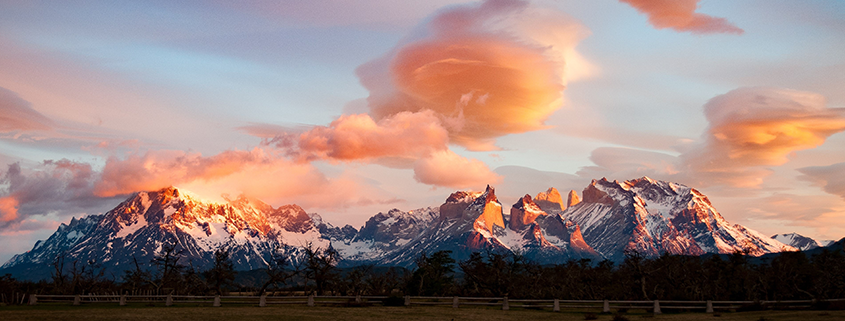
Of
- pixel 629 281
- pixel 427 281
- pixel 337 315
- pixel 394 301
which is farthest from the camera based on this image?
pixel 427 281

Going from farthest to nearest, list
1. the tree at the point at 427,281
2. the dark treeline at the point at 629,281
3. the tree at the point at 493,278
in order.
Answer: the tree at the point at 427,281, the tree at the point at 493,278, the dark treeline at the point at 629,281

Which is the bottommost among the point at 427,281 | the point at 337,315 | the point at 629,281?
the point at 337,315

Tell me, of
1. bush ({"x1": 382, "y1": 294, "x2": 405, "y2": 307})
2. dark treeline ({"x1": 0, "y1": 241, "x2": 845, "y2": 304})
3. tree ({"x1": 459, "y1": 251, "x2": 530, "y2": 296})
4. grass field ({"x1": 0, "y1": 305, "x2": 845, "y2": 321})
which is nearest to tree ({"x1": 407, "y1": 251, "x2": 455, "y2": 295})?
dark treeline ({"x1": 0, "y1": 241, "x2": 845, "y2": 304})

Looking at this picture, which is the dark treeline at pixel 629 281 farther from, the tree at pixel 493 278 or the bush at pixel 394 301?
the bush at pixel 394 301

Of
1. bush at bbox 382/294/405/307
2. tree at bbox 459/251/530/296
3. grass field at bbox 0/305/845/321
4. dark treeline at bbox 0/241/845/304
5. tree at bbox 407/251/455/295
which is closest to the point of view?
grass field at bbox 0/305/845/321

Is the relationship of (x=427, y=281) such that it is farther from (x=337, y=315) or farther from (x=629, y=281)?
(x=337, y=315)

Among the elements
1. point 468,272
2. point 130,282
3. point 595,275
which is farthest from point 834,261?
point 130,282

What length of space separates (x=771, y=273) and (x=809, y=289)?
7425 mm

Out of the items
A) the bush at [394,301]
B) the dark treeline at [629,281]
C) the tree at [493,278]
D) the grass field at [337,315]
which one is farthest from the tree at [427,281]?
the grass field at [337,315]

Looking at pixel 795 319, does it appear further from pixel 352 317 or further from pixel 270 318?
pixel 270 318

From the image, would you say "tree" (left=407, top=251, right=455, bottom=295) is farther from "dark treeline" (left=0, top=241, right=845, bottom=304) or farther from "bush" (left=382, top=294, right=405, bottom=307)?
"bush" (left=382, top=294, right=405, bottom=307)

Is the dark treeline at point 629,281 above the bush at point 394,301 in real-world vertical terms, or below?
above

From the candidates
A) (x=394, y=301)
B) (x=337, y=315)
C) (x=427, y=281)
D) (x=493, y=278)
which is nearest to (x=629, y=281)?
(x=493, y=278)

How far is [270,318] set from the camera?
53406mm
